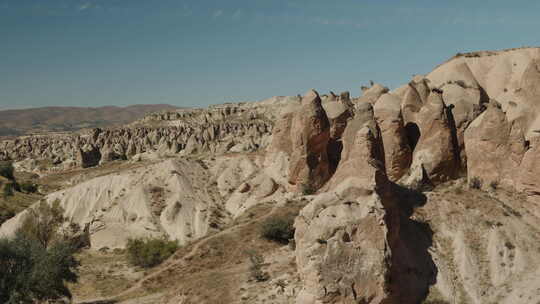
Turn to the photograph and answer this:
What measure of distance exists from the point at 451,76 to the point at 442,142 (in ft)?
30.5

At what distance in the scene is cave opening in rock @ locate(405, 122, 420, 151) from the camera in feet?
98.4

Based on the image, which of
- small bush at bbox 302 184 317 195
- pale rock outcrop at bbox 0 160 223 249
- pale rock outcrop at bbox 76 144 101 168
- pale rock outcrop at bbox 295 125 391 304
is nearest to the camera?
pale rock outcrop at bbox 295 125 391 304

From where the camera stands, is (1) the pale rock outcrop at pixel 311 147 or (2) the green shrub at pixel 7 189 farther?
(2) the green shrub at pixel 7 189

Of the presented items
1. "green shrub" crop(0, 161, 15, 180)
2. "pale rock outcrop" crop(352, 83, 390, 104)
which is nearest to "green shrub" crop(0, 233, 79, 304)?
"pale rock outcrop" crop(352, 83, 390, 104)

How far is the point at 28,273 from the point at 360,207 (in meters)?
15.1

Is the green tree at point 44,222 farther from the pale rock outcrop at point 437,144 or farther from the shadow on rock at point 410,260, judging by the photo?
the pale rock outcrop at point 437,144

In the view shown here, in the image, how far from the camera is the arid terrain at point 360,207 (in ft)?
56.8

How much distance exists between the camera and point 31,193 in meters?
61.2

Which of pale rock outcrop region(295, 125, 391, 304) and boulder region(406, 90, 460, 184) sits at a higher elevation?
boulder region(406, 90, 460, 184)

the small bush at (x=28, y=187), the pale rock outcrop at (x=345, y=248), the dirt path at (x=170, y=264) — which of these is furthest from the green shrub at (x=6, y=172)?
the pale rock outcrop at (x=345, y=248)

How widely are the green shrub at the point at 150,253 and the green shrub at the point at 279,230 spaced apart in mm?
7551

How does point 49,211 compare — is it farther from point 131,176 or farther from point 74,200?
point 131,176

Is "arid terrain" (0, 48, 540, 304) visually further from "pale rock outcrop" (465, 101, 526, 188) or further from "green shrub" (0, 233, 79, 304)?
"green shrub" (0, 233, 79, 304)

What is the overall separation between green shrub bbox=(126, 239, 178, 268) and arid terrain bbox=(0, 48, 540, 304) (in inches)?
38.5
